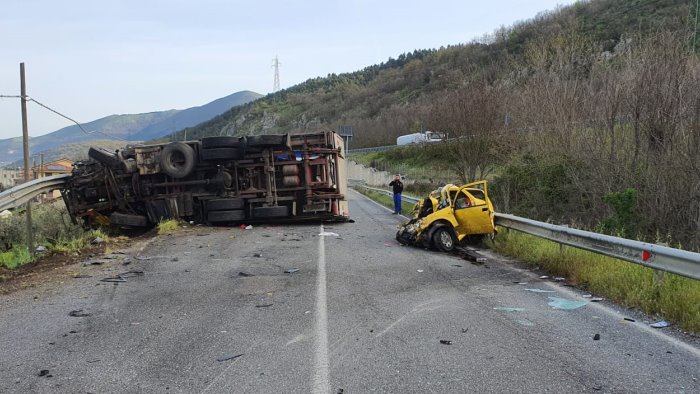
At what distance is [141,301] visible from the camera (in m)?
6.90

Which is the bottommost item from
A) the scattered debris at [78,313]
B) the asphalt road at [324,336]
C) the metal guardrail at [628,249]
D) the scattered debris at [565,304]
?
the scattered debris at [565,304]

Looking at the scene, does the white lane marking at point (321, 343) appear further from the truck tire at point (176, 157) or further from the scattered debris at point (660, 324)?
the truck tire at point (176, 157)

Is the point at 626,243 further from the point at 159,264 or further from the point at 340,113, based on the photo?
the point at 340,113

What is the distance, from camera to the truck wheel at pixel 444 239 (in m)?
11.4

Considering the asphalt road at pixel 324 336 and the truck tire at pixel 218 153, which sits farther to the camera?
the truck tire at pixel 218 153

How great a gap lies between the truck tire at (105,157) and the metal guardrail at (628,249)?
10992 mm

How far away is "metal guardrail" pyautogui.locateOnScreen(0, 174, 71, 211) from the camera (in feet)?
34.3

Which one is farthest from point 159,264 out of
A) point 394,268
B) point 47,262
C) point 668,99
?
point 668,99

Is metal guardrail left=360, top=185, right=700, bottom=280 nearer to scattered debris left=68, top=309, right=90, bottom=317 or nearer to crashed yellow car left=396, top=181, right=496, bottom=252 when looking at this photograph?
crashed yellow car left=396, top=181, right=496, bottom=252

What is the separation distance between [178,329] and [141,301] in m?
1.51

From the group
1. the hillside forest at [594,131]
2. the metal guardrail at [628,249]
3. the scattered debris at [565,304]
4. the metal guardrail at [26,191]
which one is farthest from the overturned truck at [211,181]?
the scattered debris at [565,304]

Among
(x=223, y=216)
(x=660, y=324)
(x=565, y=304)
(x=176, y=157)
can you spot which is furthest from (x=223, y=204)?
(x=660, y=324)

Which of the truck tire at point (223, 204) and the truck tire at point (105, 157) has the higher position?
the truck tire at point (105, 157)

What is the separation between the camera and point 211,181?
1569 cm
